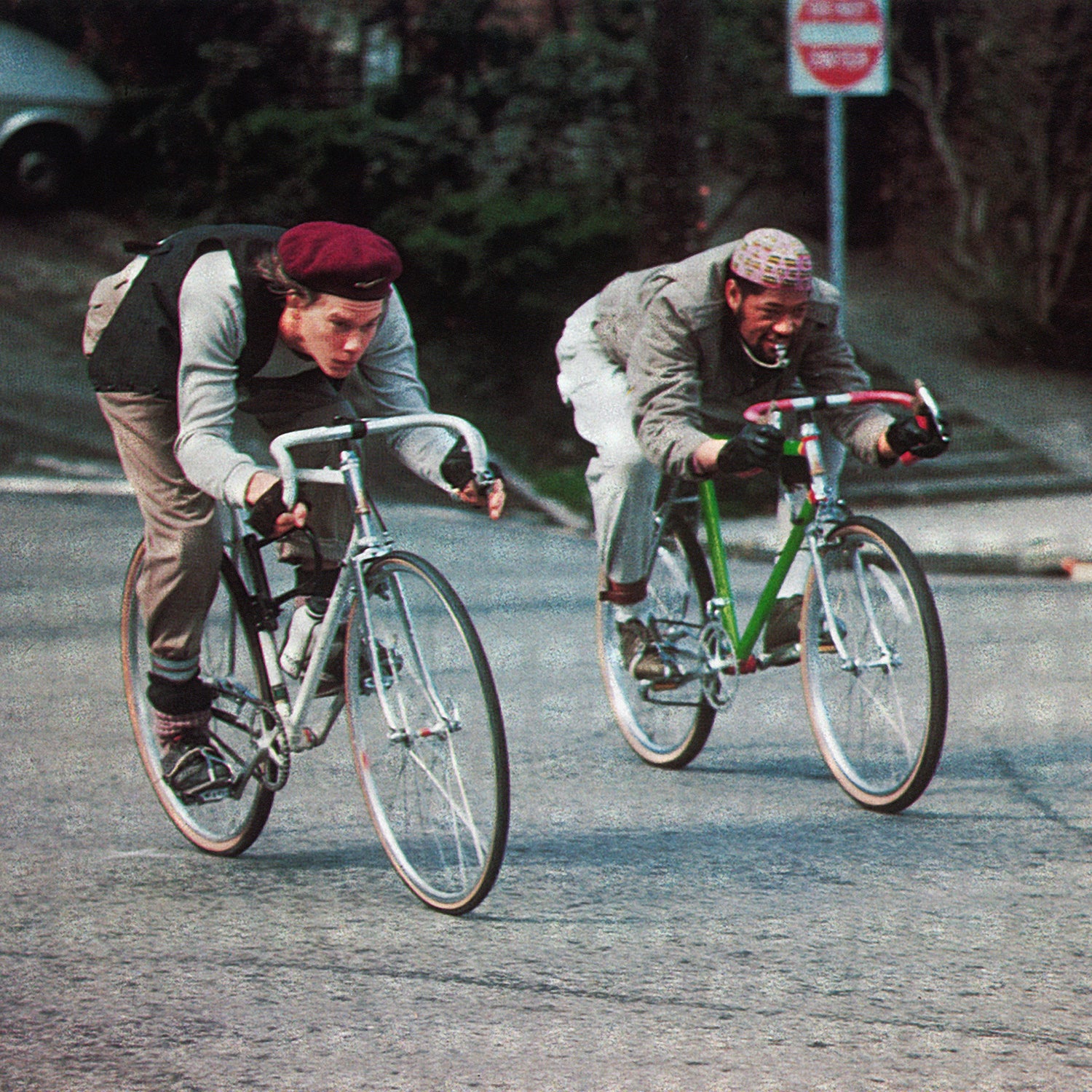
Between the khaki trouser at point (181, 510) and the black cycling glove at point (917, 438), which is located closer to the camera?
the khaki trouser at point (181, 510)

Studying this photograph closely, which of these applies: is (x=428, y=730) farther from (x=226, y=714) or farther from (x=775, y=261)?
(x=775, y=261)

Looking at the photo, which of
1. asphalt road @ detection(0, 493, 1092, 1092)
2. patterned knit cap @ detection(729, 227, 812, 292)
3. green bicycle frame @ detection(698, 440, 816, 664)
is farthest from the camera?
green bicycle frame @ detection(698, 440, 816, 664)

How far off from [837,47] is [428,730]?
24.1ft

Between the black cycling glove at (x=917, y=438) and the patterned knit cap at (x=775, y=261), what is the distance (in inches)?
17.3

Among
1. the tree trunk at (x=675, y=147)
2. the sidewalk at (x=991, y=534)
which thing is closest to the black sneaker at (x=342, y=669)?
the sidewalk at (x=991, y=534)

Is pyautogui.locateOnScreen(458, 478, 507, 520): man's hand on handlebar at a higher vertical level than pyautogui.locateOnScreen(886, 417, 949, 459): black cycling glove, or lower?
higher

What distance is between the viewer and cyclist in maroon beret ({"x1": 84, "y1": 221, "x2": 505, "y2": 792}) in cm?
458

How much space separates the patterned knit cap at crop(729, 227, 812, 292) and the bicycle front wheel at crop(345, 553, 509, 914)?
143 cm

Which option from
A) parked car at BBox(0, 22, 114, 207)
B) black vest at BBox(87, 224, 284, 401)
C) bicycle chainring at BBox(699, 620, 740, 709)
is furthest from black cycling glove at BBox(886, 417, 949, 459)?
parked car at BBox(0, 22, 114, 207)

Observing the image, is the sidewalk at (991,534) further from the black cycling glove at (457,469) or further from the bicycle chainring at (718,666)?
the black cycling glove at (457,469)

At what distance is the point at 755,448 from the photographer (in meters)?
5.29

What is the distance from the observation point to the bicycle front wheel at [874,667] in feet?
17.3

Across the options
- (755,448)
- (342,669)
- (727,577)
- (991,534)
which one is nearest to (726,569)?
(727,577)

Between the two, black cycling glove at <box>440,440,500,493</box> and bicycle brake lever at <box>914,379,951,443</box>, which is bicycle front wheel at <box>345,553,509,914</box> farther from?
bicycle brake lever at <box>914,379,951,443</box>
